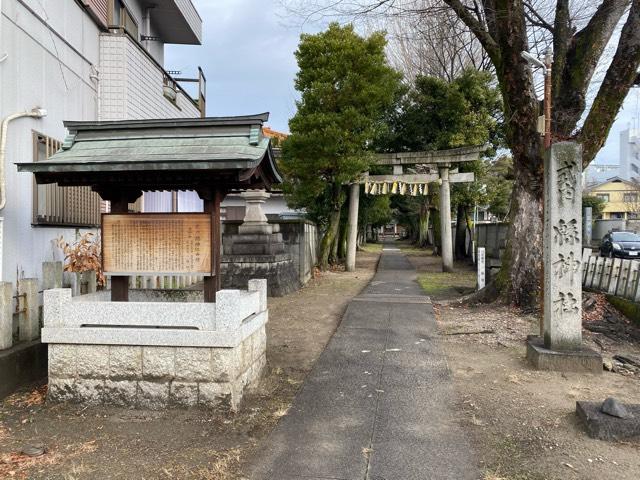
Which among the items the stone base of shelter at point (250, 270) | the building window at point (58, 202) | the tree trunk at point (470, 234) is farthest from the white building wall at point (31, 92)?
the tree trunk at point (470, 234)

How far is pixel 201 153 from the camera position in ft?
16.6

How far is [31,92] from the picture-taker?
22.4 ft

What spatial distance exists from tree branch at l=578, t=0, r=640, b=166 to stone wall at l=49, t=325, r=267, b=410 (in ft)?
26.9

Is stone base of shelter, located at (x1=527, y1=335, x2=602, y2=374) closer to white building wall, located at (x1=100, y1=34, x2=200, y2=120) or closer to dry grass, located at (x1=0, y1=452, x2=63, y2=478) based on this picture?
dry grass, located at (x1=0, y1=452, x2=63, y2=478)

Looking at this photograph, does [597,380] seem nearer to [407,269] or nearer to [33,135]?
[33,135]

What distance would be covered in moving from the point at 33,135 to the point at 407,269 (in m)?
16.2

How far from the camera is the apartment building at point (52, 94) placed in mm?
6301

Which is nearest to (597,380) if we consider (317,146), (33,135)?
(33,135)

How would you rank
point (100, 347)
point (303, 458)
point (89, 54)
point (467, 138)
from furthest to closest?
1. point (467, 138)
2. point (89, 54)
3. point (100, 347)
4. point (303, 458)

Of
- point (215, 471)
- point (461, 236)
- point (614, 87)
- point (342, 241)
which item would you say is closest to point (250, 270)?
point (215, 471)

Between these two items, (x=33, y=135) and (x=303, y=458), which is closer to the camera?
(x=303, y=458)

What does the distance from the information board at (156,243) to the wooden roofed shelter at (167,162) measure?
25 millimetres

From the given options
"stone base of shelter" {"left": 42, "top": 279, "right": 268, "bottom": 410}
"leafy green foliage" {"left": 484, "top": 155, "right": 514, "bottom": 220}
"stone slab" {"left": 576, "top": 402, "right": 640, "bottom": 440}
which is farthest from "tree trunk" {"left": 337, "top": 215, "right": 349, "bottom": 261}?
"stone slab" {"left": 576, "top": 402, "right": 640, "bottom": 440}

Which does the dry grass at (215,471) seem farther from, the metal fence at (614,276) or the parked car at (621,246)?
the parked car at (621,246)
